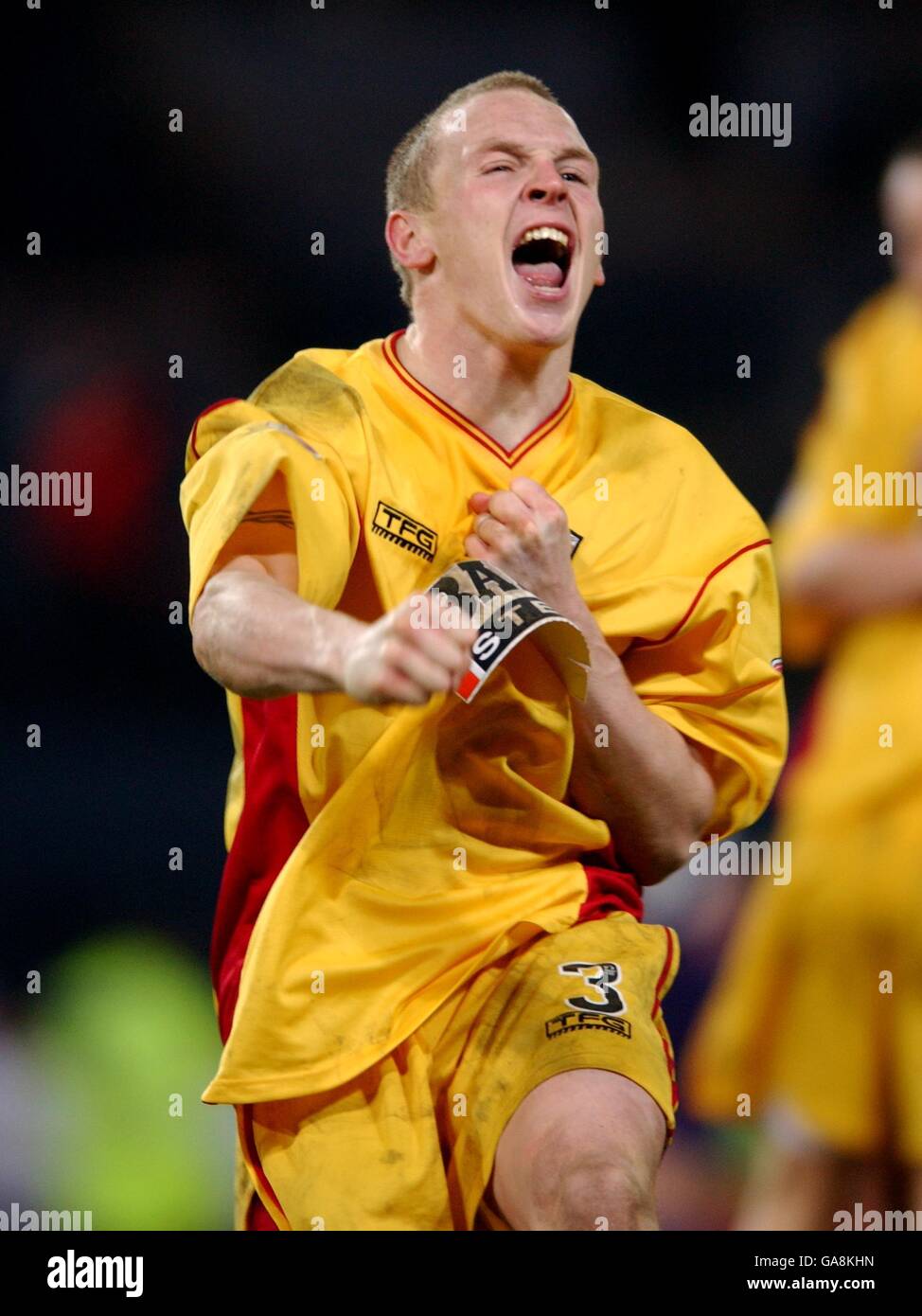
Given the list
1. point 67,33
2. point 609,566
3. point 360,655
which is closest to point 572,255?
point 609,566

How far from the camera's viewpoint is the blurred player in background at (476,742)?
181 cm

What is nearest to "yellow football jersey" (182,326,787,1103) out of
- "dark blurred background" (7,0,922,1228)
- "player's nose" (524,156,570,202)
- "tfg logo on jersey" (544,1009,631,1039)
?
"tfg logo on jersey" (544,1009,631,1039)

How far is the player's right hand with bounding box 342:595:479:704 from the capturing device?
142 cm

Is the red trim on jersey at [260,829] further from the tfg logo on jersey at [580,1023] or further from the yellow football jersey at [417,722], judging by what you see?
the tfg logo on jersey at [580,1023]

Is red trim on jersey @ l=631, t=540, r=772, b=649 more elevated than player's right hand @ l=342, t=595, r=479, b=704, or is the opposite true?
red trim on jersey @ l=631, t=540, r=772, b=649

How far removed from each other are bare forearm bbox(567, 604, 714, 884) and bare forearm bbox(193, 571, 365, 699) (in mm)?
338

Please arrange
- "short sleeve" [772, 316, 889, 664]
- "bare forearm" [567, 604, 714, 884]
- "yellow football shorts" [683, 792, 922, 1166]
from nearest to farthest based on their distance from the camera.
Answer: "bare forearm" [567, 604, 714, 884] → "yellow football shorts" [683, 792, 922, 1166] → "short sleeve" [772, 316, 889, 664]

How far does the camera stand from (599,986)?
185 centimetres

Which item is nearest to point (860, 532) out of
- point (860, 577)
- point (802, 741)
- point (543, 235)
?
point (860, 577)

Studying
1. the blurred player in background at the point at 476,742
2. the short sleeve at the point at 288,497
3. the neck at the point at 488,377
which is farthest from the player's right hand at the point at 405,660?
the neck at the point at 488,377

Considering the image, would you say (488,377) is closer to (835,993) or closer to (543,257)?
(543,257)

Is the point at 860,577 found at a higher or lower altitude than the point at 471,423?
lower

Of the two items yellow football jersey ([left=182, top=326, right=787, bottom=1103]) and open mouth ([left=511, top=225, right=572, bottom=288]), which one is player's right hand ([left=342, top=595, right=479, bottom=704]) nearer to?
yellow football jersey ([left=182, top=326, right=787, bottom=1103])
